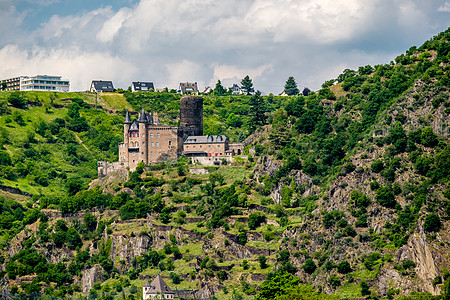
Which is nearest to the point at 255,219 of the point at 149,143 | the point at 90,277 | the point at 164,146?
the point at 90,277

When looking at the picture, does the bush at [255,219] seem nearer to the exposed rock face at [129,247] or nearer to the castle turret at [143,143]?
the exposed rock face at [129,247]

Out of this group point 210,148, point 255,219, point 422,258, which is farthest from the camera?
point 210,148

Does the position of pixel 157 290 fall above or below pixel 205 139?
below

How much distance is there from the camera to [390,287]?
118812 mm

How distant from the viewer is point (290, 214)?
142m

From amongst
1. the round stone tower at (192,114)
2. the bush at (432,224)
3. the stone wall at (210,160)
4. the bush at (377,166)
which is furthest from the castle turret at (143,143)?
the bush at (432,224)

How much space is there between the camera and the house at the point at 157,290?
12650 centimetres

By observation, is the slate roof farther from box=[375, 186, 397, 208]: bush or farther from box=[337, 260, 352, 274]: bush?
box=[337, 260, 352, 274]: bush

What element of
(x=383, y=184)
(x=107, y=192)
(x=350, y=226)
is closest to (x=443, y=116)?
(x=383, y=184)

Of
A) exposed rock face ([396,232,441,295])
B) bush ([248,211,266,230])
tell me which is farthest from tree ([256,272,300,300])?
bush ([248,211,266,230])

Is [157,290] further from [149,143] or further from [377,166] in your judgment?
[149,143]

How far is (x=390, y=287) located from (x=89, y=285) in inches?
1812

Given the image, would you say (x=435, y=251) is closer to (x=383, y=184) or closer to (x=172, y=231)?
(x=383, y=184)

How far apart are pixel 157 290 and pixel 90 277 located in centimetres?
1691
